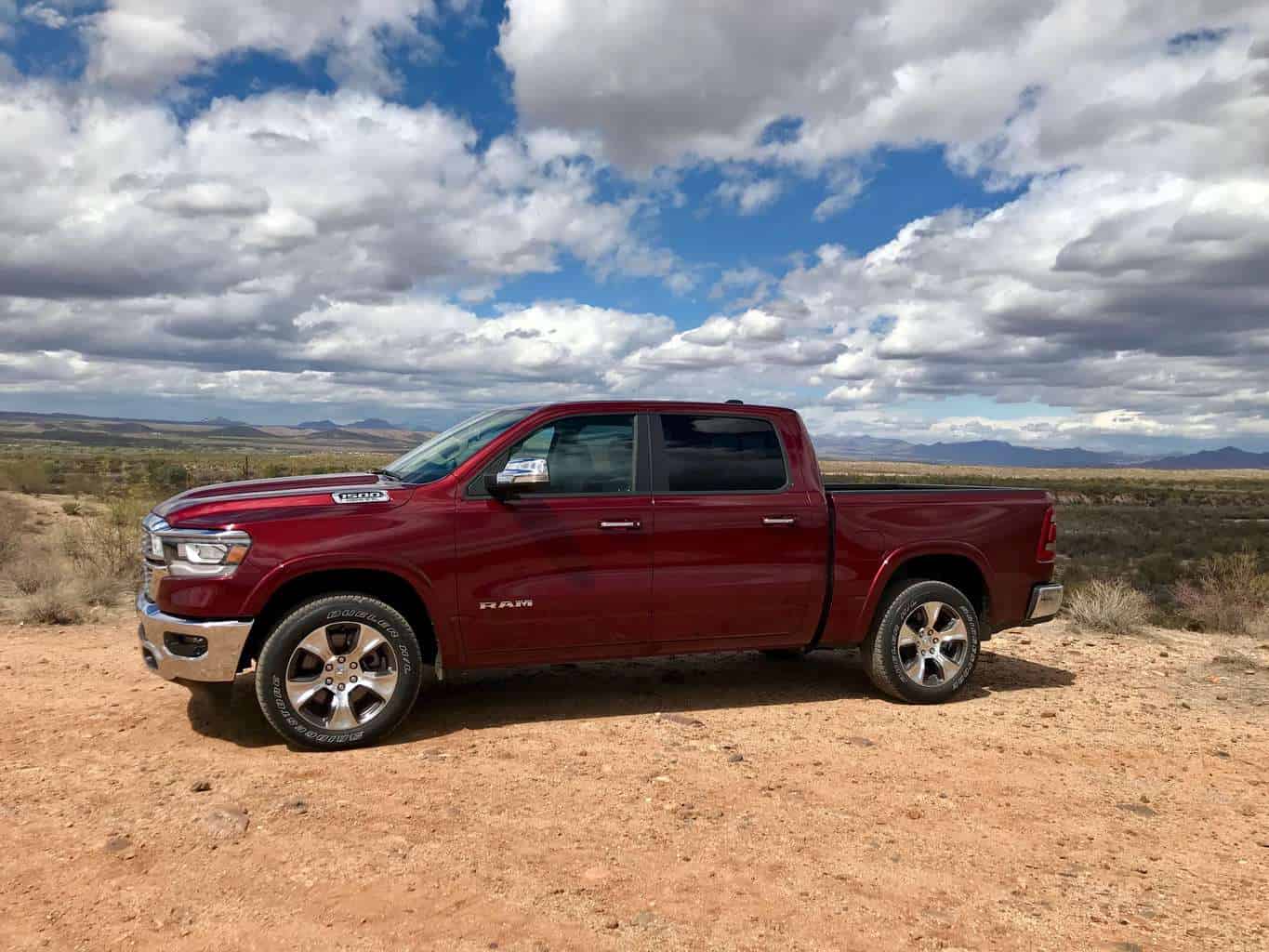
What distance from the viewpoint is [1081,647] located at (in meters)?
8.80

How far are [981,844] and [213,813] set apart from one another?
3.46 m

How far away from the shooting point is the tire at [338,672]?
497cm

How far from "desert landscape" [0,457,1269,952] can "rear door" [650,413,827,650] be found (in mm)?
639

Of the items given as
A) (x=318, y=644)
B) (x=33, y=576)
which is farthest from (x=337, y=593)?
(x=33, y=576)

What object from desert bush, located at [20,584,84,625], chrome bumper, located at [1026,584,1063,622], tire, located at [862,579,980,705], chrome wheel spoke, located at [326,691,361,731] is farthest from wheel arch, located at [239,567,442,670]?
desert bush, located at [20,584,84,625]

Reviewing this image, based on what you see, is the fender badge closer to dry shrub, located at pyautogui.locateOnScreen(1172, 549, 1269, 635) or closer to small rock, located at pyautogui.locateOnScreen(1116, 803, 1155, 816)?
small rock, located at pyautogui.locateOnScreen(1116, 803, 1155, 816)

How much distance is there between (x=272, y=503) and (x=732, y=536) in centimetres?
272

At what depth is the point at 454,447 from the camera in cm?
588

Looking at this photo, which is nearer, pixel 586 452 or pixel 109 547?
pixel 586 452

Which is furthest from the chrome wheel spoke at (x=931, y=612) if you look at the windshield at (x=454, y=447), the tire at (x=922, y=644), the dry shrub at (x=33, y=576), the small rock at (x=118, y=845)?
the dry shrub at (x=33, y=576)

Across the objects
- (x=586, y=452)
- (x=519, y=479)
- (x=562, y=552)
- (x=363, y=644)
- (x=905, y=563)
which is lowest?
(x=363, y=644)

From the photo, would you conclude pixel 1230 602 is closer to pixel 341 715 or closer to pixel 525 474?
pixel 525 474

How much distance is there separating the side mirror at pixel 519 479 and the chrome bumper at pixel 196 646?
4.92 ft

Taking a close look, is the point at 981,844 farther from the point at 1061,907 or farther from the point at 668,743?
the point at 668,743
